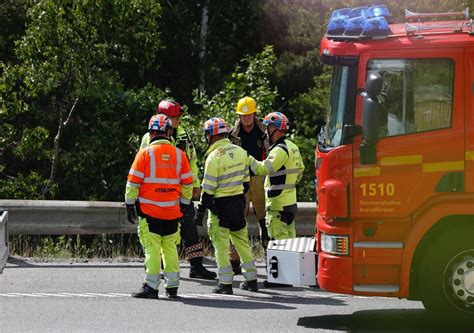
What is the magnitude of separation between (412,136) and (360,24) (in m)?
0.99

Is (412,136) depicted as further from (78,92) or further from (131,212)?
(78,92)

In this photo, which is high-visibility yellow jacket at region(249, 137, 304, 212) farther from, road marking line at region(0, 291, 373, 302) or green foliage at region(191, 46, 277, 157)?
green foliage at region(191, 46, 277, 157)

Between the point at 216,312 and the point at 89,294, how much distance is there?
1509 mm

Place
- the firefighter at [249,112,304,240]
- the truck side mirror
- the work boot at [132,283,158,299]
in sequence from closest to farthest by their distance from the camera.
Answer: the truck side mirror
the work boot at [132,283,158,299]
the firefighter at [249,112,304,240]

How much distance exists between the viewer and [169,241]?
11.2 meters

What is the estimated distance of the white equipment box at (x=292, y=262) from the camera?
988 centimetres

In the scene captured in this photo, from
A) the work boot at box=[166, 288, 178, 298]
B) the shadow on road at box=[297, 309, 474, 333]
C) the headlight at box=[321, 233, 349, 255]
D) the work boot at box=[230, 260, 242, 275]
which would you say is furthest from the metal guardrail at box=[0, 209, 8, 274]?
the work boot at box=[230, 260, 242, 275]

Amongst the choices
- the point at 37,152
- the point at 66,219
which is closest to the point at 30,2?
the point at 37,152

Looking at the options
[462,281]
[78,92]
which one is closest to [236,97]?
[78,92]

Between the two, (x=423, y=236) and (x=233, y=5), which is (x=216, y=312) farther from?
(x=233, y=5)

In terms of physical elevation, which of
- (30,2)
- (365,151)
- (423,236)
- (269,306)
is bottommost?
(269,306)

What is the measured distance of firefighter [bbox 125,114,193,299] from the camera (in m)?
11.0

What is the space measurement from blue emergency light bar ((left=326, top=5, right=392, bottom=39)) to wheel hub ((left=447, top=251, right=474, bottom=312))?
1874 mm

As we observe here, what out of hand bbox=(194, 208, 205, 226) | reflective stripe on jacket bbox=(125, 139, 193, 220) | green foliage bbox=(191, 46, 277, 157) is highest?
green foliage bbox=(191, 46, 277, 157)
